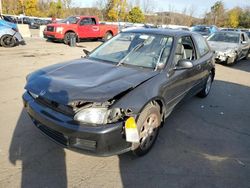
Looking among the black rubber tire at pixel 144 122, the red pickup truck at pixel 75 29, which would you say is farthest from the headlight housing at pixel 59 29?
the black rubber tire at pixel 144 122

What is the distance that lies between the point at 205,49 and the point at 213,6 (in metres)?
61.6

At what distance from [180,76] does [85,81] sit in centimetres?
175

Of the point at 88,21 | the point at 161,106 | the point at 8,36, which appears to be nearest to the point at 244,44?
the point at 88,21

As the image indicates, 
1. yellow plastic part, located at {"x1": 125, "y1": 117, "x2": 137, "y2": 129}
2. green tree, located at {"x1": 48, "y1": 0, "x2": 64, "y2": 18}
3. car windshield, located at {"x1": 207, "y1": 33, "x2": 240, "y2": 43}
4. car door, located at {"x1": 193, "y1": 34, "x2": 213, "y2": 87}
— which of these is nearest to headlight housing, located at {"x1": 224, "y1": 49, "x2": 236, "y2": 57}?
car windshield, located at {"x1": 207, "y1": 33, "x2": 240, "y2": 43}

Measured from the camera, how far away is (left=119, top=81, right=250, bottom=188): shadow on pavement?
2.92 meters

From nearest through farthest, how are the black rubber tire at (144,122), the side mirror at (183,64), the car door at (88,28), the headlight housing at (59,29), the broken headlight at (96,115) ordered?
1. the broken headlight at (96,115)
2. the black rubber tire at (144,122)
3. the side mirror at (183,64)
4. the headlight housing at (59,29)
5. the car door at (88,28)

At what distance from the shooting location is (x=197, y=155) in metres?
3.47

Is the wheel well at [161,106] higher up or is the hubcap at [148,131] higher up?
the wheel well at [161,106]

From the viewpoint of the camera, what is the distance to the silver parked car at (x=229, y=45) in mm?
11133

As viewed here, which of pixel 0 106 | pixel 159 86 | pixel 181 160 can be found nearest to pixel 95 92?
pixel 159 86

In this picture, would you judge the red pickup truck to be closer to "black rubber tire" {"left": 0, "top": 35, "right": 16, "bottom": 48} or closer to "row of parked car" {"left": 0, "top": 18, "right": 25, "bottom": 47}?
"row of parked car" {"left": 0, "top": 18, "right": 25, "bottom": 47}

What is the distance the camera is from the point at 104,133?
2631mm

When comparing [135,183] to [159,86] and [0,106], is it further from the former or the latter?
[0,106]

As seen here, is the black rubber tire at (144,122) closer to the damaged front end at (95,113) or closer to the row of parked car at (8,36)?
the damaged front end at (95,113)
